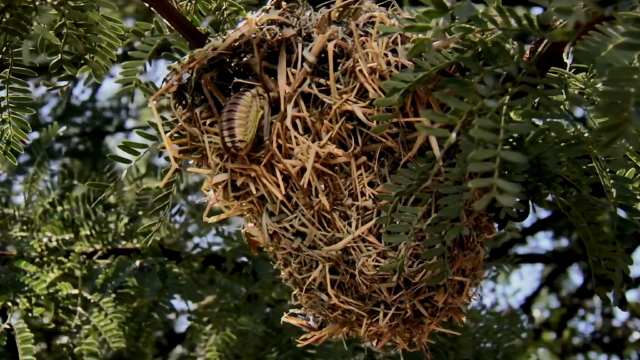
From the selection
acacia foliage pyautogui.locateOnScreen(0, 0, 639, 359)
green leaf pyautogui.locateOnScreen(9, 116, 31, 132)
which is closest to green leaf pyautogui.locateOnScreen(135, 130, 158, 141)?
acacia foliage pyautogui.locateOnScreen(0, 0, 639, 359)

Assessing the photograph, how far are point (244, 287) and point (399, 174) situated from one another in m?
0.76

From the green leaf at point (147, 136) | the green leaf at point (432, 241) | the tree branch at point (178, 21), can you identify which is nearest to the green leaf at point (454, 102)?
the green leaf at point (432, 241)

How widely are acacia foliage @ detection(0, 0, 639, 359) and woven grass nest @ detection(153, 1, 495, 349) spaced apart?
0.05 meters

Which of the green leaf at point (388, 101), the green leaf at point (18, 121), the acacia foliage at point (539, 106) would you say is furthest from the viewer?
the green leaf at point (18, 121)

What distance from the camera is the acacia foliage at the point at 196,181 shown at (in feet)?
1.65

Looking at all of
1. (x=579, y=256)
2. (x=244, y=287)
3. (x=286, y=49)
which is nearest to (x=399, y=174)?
(x=286, y=49)

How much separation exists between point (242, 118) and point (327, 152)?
8 cm

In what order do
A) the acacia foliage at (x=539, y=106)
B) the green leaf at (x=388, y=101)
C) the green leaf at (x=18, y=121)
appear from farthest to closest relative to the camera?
the green leaf at (x=18, y=121) → the green leaf at (x=388, y=101) → the acacia foliage at (x=539, y=106)

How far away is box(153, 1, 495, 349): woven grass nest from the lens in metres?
0.65

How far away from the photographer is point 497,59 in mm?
524

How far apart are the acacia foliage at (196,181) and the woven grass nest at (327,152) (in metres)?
0.05

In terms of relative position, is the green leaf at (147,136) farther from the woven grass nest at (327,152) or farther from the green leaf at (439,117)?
the green leaf at (439,117)

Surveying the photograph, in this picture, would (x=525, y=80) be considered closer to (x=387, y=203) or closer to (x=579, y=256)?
(x=387, y=203)

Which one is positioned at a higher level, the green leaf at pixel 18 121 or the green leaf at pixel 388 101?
the green leaf at pixel 18 121
